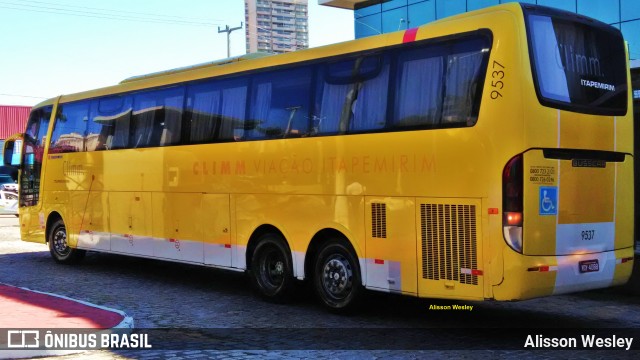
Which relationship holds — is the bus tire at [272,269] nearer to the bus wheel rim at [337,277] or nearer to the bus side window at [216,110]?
the bus wheel rim at [337,277]

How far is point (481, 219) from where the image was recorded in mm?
7121

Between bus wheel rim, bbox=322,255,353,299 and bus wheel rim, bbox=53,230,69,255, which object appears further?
bus wheel rim, bbox=53,230,69,255

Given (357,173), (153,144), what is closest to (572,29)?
(357,173)

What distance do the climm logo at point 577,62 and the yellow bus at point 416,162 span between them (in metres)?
0.02

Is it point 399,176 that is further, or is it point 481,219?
point 399,176

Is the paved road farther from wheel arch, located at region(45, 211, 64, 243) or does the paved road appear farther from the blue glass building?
the blue glass building

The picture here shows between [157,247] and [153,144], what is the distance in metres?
1.86

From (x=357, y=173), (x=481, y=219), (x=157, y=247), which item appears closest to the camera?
(x=481, y=219)

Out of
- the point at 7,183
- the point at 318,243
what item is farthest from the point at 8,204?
the point at 318,243

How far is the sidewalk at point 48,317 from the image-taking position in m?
6.67

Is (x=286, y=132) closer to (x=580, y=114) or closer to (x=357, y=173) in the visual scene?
(x=357, y=173)

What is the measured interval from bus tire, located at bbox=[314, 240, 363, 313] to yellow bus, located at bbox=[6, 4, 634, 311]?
23mm

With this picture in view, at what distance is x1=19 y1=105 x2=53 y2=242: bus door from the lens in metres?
15.4

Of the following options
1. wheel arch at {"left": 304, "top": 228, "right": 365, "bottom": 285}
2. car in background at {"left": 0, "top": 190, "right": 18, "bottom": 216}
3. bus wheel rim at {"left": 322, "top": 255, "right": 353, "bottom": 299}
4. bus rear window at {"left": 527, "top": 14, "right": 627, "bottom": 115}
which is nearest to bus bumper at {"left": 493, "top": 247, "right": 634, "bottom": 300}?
bus rear window at {"left": 527, "top": 14, "right": 627, "bottom": 115}
